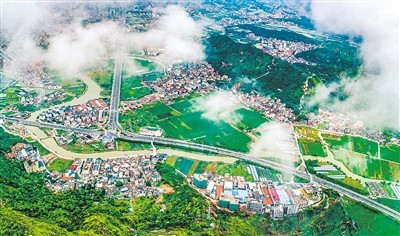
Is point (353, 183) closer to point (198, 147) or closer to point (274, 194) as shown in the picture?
point (274, 194)

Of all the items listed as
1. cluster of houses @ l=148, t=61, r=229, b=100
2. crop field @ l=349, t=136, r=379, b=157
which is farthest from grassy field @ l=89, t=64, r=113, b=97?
crop field @ l=349, t=136, r=379, b=157

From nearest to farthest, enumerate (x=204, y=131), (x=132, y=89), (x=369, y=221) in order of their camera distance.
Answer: (x=369, y=221) → (x=204, y=131) → (x=132, y=89)

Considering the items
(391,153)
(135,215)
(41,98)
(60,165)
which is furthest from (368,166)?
(41,98)

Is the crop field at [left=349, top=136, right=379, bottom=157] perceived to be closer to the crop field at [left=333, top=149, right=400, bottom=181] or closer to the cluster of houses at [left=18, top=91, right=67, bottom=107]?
the crop field at [left=333, top=149, right=400, bottom=181]

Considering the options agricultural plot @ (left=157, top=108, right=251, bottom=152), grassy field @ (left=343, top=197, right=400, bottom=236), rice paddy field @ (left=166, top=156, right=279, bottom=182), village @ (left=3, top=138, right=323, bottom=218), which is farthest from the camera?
agricultural plot @ (left=157, top=108, right=251, bottom=152)

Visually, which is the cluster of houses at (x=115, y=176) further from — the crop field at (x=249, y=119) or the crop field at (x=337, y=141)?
the crop field at (x=337, y=141)

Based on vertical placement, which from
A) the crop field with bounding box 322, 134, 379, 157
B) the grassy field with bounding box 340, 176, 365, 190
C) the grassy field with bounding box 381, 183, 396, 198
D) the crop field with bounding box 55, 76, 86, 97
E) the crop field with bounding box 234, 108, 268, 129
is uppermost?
the crop field with bounding box 55, 76, 86, 97
